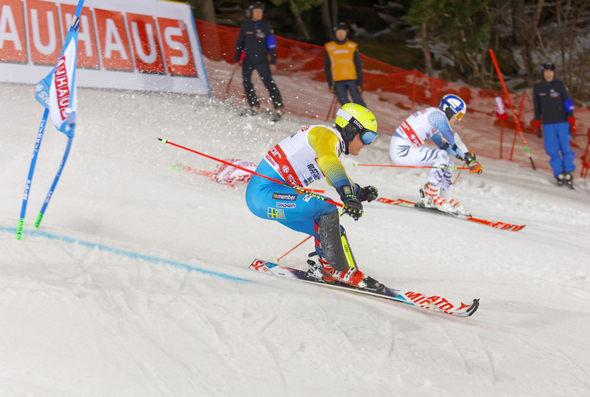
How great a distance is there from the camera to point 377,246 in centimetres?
503

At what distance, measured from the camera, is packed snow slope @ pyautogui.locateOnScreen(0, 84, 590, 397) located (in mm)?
2416

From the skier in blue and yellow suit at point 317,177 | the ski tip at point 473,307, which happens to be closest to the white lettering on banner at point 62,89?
the skier in blue and yellow suit at point 317,177

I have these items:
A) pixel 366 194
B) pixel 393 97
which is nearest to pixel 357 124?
pixel 366 194

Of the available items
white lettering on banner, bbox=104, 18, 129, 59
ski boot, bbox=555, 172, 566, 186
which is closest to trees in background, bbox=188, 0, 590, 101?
white lettering on banner, bbox=104, 18, 129, 59

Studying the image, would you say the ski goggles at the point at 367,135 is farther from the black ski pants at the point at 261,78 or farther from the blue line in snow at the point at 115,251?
the black ski pants at the point at 261,78

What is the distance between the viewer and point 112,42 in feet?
28.9

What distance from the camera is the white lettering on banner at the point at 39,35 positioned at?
823 centimetres

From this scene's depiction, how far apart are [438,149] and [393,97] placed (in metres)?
4.88

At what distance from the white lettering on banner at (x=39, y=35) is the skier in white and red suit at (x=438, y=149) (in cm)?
619

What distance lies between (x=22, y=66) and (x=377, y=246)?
693 centimetres

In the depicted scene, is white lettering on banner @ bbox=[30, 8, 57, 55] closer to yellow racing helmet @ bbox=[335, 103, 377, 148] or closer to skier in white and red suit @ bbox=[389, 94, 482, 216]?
skier in white and red suit @ bbox=[389, 94, 482, 216]

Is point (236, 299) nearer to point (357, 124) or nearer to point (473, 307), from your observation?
point (357, 124)

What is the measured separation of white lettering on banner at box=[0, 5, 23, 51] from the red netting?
376cm

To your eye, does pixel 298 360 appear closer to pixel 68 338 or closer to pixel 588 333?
pixel 68 338
